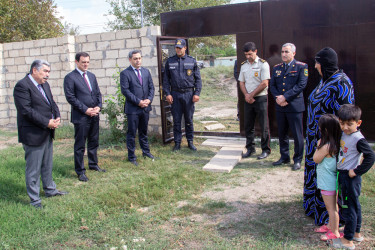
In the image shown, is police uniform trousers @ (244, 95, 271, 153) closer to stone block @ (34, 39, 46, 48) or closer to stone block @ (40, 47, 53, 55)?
stone block @ (40, 47, 53, 55)

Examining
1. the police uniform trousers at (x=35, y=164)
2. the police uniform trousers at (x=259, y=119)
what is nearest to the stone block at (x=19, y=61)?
the police uniform trousers at (x=35, y=164)

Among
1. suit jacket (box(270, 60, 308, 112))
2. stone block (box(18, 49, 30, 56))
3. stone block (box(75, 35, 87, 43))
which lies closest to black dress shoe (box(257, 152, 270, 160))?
suit jacket (box(270, 60, 308, 112))

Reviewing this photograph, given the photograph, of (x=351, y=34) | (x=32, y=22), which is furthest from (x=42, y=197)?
(x=32, y=22)

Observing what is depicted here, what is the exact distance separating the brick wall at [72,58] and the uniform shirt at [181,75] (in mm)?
1010

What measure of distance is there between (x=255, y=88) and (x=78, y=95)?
299cm

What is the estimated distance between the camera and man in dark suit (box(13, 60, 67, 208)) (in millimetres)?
4156

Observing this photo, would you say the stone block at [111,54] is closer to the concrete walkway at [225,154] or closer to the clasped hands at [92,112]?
the concrete walkway at [225,154]

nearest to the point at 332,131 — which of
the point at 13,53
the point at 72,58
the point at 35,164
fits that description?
the point at 35,164

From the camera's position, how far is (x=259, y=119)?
6.21m

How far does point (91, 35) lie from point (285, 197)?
21.5 feet

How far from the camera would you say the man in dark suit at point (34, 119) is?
4156mm

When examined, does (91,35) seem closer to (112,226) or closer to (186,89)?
(186,89)

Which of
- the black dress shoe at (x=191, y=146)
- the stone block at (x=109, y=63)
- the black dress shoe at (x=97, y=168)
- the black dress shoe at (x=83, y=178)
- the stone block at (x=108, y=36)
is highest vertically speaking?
the stone block at (x=108, y=36)

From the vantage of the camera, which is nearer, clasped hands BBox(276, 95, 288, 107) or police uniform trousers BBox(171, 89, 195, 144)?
clasped hands BBox(276, 95, 288, 107)
